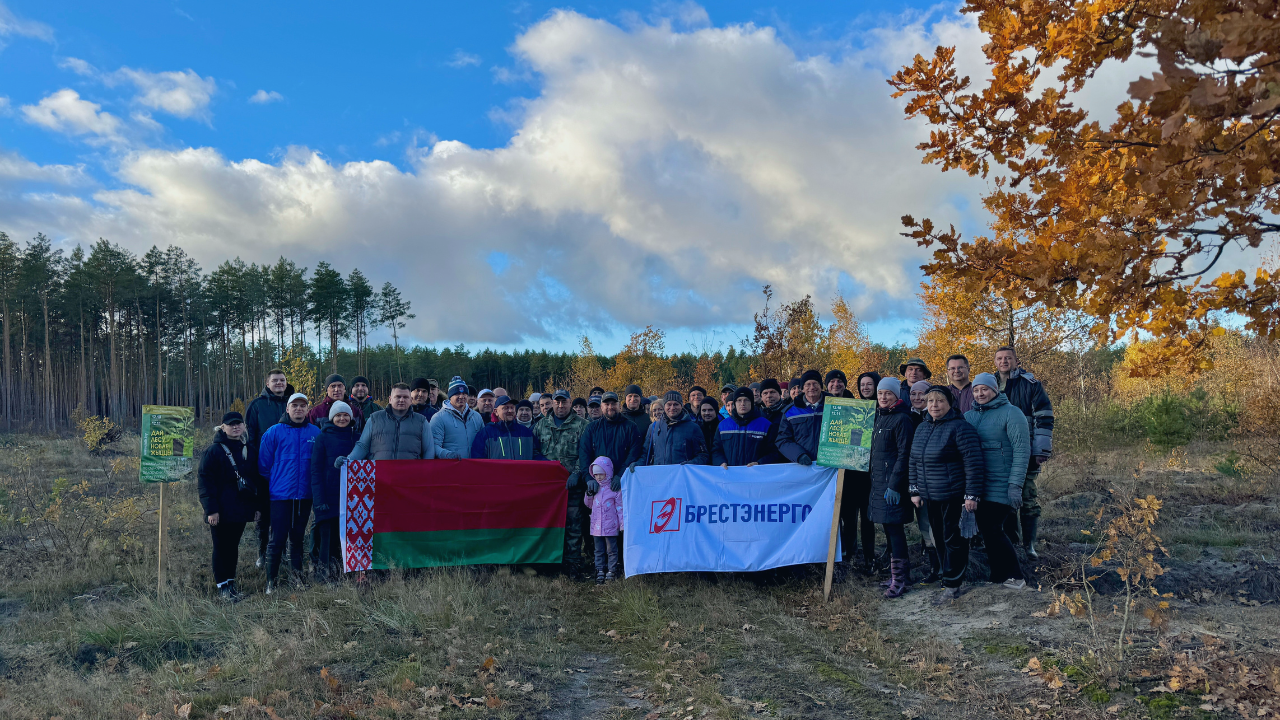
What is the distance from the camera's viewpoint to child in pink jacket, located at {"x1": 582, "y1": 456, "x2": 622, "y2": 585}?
8.30 metres

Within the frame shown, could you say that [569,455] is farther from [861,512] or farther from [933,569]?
[933,569]

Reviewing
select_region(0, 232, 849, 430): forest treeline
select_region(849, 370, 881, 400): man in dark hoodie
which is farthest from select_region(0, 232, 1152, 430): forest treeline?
select_region(849, 370, 881, 400): man in dark hoodie

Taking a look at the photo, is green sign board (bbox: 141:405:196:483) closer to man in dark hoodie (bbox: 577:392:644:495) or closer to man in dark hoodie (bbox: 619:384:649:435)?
man in dark hoodie (bbox: 577:392:644:495)

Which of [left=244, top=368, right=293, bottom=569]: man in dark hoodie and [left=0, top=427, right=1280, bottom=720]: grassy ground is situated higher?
[left=244, top=368, right=293, bottom=569]: man in dark hoodie

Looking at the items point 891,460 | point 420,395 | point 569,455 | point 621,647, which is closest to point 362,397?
point 420,395

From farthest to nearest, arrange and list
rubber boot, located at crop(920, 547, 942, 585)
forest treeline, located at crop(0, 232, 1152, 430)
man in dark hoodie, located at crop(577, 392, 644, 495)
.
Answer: forest treeline, located at crop(0, 232, 1152, 430) < man in dark hoodie, located at crop(577, 392, 644, 495) < rubber boot, located at crop(920, 547, 942, 585)

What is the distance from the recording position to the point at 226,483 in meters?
7.59

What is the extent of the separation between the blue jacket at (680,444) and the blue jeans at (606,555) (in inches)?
40.3

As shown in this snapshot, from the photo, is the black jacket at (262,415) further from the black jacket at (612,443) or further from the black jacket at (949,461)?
the black jacket at (949,461)

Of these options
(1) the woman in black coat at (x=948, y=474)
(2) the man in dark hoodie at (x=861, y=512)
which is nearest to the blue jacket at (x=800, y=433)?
(2) the man in dark hoodie at (x=861, y=512)

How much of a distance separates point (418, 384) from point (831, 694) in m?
5.62

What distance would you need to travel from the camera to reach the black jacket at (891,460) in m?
7.24

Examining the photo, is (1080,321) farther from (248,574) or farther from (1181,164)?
(248,574)

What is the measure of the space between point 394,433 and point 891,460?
5611 mm
